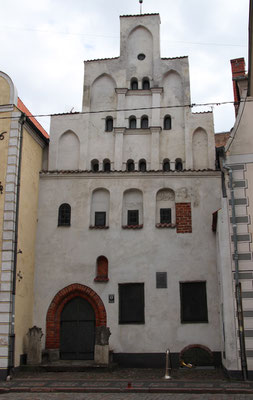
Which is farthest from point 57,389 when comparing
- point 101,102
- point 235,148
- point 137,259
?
point 101,102

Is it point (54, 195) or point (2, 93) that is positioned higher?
point (2, 93)

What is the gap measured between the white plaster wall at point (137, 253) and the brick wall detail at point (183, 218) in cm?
24

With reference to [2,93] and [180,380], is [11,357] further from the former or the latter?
[2,93]

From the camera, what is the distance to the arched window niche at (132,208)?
1888 cm

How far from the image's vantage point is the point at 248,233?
1466 cm

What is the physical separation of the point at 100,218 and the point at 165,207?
2.73 m

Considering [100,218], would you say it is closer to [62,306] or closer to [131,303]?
[131,303]

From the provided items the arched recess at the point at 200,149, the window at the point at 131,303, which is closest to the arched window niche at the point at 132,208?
the window at the point at 131,303

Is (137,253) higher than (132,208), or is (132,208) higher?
(132,208)

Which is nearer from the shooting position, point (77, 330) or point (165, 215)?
point (77, 330)

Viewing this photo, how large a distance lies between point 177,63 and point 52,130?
6.55 m

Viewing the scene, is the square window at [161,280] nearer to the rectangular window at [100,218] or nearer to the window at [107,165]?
the rectangular window at [100,218]

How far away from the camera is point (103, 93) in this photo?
2120 cm

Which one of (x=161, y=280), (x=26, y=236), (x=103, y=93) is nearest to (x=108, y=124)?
(x=103, y=93)
